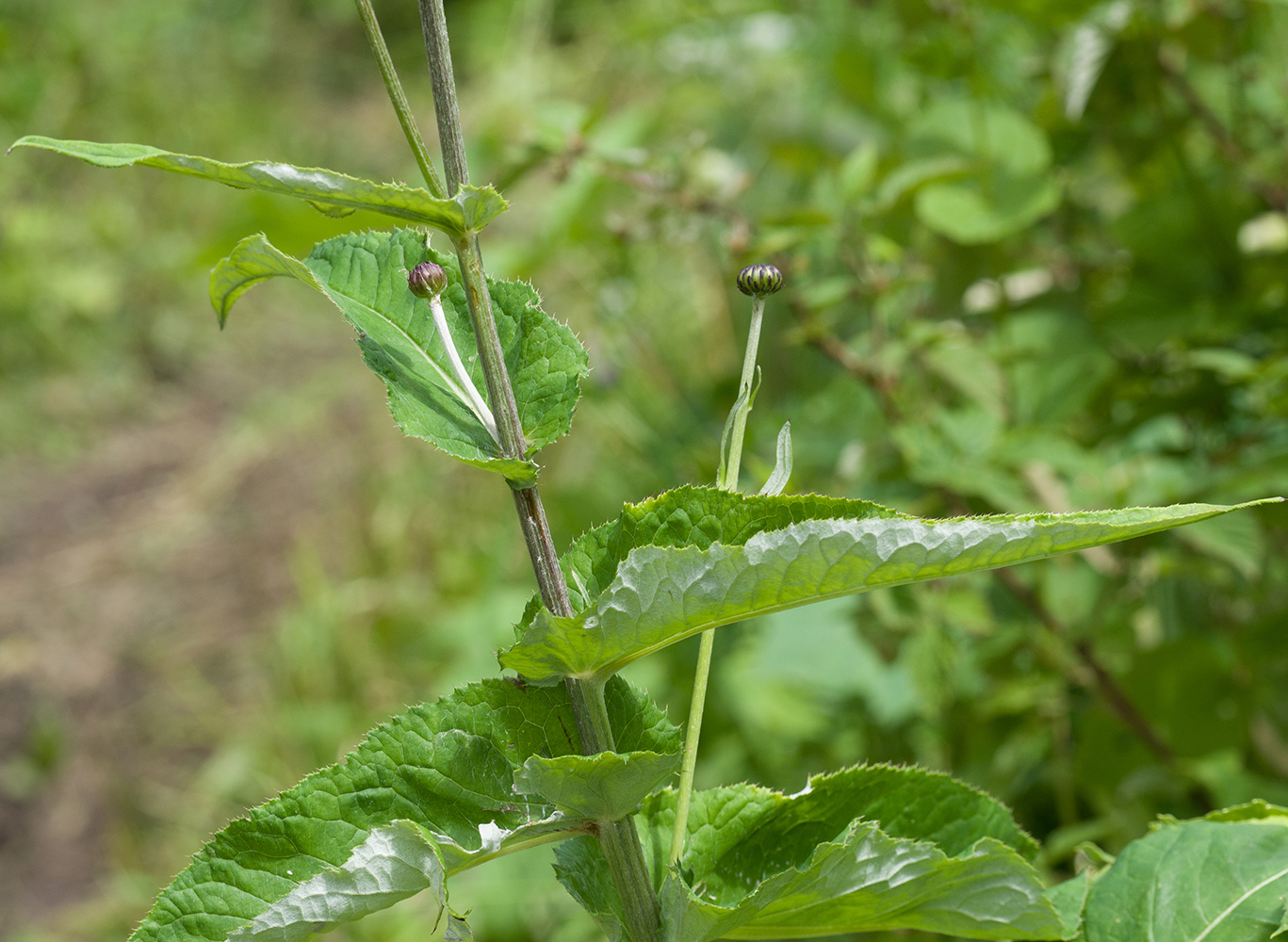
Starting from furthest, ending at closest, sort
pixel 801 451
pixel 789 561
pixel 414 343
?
1. pixel 801 451
2. pixel 414 343
3. pixel 789 561

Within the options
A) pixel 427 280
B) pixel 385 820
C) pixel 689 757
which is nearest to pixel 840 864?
pixel 689 757

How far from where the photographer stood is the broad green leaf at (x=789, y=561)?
385 millimetres

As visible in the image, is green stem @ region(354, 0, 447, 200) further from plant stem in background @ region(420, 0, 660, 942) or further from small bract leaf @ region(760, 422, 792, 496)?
small bract leaf @ region(760, 422, 792, 496)

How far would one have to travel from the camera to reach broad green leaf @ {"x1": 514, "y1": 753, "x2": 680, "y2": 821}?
1.34 feet

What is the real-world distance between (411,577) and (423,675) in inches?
14.2

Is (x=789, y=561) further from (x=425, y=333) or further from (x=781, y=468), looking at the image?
(x=425, y=333)

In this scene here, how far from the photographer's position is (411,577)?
2.54 meters

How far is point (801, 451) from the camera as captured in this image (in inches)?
49.3

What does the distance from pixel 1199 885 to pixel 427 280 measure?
47 cm

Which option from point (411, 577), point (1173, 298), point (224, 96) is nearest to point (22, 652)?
point (411, 577)

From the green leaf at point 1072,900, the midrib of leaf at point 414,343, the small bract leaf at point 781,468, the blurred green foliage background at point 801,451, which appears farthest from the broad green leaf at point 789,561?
the blurred green foliage background at point 801,451

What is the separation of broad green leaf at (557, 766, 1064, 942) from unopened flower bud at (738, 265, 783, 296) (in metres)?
0.23

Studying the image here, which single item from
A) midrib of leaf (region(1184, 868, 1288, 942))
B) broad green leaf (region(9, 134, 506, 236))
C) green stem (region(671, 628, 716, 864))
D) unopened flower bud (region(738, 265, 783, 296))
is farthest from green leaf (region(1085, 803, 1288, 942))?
broad green leaf (region(9, 134, 506, 236))

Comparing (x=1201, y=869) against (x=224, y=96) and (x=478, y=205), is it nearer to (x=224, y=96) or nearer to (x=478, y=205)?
(x=478, y=205)
